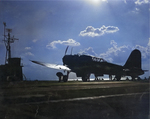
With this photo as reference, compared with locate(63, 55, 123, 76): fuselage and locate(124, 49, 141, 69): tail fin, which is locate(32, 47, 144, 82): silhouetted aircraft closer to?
locate(63, 55, 123, 76): fuselage

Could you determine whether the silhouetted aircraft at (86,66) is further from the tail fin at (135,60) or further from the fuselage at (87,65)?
the tail fin at (135,60)

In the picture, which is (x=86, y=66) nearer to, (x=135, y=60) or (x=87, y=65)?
(x=87, y=65)

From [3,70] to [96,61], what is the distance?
124ft

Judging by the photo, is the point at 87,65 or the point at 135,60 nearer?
the point at 87,65

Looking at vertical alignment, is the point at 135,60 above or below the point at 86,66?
above

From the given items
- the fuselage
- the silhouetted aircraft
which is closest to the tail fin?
the silhouetted aircraft

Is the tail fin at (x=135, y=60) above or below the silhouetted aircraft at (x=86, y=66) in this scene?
above

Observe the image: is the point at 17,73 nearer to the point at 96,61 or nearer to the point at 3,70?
the point at 3,70

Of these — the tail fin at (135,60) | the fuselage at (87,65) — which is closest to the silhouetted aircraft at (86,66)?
the fuselage at (87,65)

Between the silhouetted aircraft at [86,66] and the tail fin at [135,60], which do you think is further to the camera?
the tail fin at [135,60]

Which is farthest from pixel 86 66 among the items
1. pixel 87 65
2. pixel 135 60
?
pixel 135 60

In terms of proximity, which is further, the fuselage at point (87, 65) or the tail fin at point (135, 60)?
the tail fin at point (135, 60)

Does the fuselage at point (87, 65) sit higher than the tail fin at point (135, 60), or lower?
lower

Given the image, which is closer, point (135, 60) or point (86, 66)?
point (86, 66)
